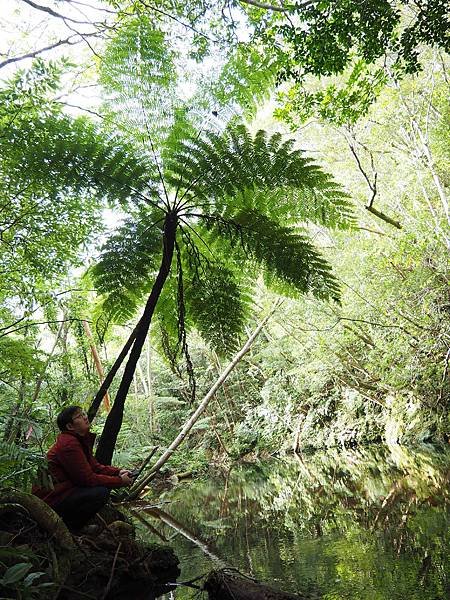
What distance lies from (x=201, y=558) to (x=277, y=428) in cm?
1108

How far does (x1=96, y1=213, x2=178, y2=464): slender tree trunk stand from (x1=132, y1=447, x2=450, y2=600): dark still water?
2.83ft

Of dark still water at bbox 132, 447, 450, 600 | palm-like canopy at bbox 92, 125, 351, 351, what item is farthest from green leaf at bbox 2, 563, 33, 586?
palm-like canopy at bbox 92, 125, 351, 351

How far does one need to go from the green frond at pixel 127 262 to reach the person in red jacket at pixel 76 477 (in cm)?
78

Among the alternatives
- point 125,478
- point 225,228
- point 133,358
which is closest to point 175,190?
point 225,228

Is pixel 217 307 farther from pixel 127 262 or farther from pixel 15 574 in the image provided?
pixel 15 574

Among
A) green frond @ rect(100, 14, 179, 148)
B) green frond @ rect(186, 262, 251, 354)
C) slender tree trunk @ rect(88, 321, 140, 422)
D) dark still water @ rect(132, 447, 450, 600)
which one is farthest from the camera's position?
green frond @ rect(186, 262, 251, 354)

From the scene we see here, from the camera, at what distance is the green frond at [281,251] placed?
9.33ft

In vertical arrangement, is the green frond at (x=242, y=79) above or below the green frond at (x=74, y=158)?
above

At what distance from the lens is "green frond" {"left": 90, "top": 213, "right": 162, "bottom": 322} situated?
119 inches

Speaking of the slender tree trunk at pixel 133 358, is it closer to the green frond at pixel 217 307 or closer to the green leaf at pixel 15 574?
the green frond at pixel 217 307

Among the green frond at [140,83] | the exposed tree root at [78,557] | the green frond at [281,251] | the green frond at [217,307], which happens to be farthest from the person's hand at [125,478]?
the green frond at [140,83]

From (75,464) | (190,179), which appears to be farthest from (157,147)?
(75,464)

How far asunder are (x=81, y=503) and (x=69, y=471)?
0.19 m

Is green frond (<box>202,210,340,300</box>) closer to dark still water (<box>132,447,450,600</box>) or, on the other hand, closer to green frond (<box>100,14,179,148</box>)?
green frond (<box>100,14,179,148</box>)
